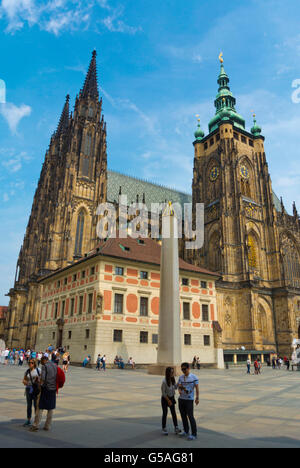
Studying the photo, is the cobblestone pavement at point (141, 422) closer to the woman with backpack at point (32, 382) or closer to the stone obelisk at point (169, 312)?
the woman with backpack at point (32, 382)

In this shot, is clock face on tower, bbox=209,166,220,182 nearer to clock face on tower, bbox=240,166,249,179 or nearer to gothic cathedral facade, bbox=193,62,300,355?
gothic cathedral facade, bbox=193,62,300,355

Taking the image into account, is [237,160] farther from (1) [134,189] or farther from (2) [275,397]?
(2) [275,397]

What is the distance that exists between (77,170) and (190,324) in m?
33.6

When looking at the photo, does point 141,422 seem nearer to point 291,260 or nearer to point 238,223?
point 238,223

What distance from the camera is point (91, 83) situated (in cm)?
6438

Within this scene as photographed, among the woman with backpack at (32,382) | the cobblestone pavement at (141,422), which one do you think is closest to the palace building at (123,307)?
the cobblestone pavement at (141,422)

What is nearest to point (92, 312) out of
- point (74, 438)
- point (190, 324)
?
point (190, 324)

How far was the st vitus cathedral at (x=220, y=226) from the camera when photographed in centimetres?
4697

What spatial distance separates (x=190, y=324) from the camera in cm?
3108

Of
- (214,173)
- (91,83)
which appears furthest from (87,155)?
(214,173)

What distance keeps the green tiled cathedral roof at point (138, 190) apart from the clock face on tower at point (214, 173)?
1248 centimetres

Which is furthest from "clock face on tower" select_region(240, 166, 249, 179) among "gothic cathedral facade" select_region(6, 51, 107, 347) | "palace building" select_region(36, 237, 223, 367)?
"palace building" select_region(36, 237, 223, 367)

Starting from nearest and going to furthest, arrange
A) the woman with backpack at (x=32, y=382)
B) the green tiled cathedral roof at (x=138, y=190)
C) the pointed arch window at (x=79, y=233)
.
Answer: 1. the woman with backpack at (x=32, y=382)
2. the pointed arch window at (x=79, y=233)
3. the green tiled cathedral roof at (x=138, y=190)

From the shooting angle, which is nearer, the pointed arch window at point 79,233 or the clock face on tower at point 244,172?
the pointed arch window at point 79,233
